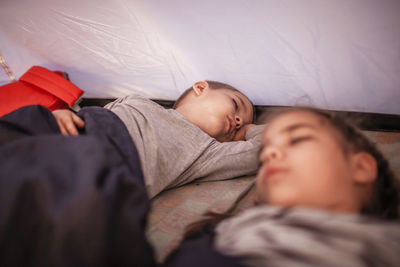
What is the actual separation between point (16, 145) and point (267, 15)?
3.22 feet

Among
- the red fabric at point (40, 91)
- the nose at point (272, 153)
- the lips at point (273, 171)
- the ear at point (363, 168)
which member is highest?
the red fabric at point (40, 91)

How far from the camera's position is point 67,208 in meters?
0.40

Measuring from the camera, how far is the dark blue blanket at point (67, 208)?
38 centimetres

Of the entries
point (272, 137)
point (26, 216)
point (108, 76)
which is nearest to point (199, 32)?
point (108, 76)

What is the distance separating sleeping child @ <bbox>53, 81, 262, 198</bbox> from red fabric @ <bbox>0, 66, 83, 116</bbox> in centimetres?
42

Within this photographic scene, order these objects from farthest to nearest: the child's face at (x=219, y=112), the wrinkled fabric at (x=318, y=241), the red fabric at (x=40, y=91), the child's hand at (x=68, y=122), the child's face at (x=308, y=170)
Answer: the red fabric at (x=40, y=91)
the child's face at (x=219, y=112)
the child's hand at (x=68, y=122)
the child's face at (x=308, y=170)
the wrinkled fabric at (x=318, y=241)

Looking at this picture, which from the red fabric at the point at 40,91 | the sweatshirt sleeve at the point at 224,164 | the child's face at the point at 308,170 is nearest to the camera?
the child's face at the point at 308,170

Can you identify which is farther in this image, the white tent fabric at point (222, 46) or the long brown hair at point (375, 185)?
the white tent fabric at point (222, 46)

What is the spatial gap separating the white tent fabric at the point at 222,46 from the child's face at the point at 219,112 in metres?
0.16

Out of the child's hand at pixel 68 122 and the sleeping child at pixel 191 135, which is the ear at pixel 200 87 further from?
the child's hand at pixel 68 122

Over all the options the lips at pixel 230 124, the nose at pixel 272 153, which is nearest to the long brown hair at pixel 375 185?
the nose at pixel 272 153

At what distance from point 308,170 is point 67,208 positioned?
1.48ft

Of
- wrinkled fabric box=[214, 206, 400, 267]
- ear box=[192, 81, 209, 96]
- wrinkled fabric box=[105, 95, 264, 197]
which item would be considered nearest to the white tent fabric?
ear box=[192, 81, 209, 96]

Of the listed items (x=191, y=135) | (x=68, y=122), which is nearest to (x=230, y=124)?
(x=191, y=135)
